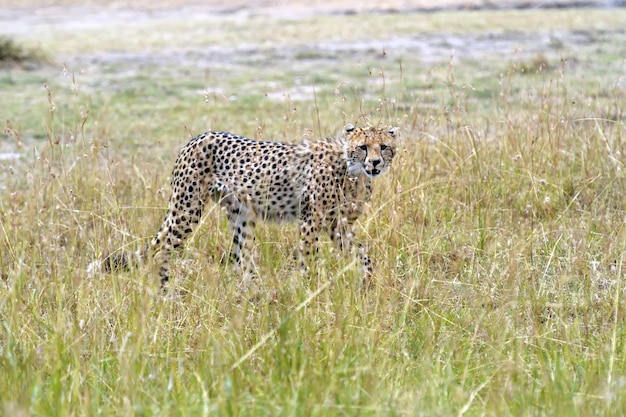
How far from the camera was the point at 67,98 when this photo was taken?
29.5ft

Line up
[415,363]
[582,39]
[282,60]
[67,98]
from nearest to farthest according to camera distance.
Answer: [415,363], [67,98], [282,60], [582,39]

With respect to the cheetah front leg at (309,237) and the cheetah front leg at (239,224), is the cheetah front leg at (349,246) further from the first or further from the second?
the cheetah front leg at (239,224)

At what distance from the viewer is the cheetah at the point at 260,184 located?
4.36m

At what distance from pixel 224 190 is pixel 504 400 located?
2034 mm

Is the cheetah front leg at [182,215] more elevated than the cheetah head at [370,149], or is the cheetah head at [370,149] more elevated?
the cheetah head at [370,149]

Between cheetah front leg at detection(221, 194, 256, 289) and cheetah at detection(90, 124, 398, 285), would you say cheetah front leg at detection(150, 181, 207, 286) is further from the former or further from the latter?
cheetah front leg at detection(221, 194, 256, 289)

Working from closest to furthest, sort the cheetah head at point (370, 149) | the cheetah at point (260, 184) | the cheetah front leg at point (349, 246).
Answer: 1. the cheetah front leg at point (349, 246)
2. the cheetah head at point (370, 149)
3. the cheetah at point (260, 184)

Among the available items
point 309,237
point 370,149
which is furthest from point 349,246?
point 370,149

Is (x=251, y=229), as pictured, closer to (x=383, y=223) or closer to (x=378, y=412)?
(x=383, y=223)

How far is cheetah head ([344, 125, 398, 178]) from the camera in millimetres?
4160

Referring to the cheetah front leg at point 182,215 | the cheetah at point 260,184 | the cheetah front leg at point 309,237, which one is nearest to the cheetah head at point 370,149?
the cheetah at point 260,184

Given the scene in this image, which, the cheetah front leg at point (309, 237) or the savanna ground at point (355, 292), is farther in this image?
the cheetah front leg at point (309, 237)

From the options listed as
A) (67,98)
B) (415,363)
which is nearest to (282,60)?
(67,98)

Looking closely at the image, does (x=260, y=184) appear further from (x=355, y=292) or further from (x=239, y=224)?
(x=355, y=292)
